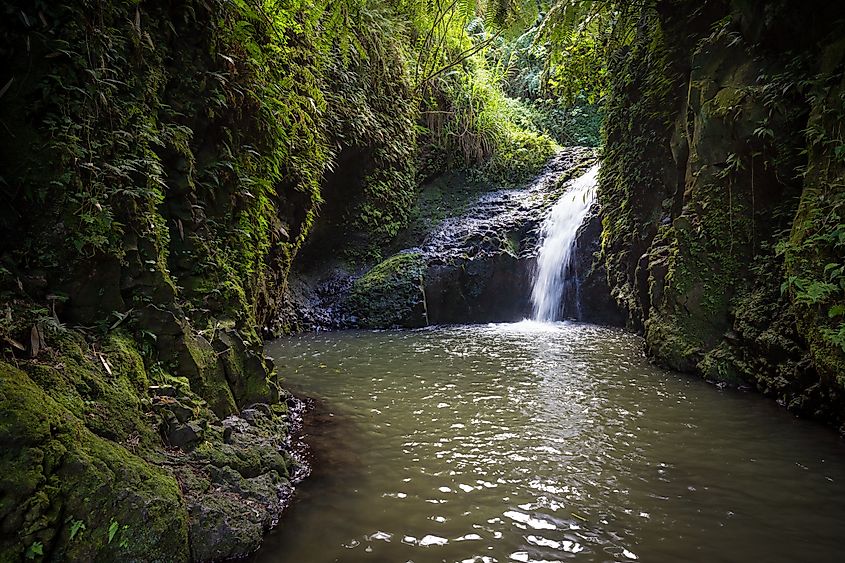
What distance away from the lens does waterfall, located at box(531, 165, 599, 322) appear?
1082cm

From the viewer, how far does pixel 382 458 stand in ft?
12.0

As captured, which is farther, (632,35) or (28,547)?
(632,35)

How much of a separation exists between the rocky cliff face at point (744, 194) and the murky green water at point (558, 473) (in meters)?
0.58

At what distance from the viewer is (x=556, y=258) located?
1093cm

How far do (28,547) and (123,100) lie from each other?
2.65 meters

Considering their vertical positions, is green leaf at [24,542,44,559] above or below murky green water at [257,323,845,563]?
above

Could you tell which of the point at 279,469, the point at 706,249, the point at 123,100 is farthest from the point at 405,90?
the point at 279,469

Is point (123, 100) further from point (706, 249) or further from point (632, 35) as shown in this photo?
point (632, 35)

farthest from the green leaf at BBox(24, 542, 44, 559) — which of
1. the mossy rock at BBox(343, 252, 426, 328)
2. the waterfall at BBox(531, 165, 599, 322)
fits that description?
the waterfall at BBox(531, 165, 599, 322)

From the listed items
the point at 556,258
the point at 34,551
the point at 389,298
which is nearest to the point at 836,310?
the point at 34,551

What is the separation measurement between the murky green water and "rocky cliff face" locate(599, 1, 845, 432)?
0.58 m

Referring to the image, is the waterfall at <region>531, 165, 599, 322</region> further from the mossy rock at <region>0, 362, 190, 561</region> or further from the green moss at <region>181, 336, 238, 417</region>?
the mossy rock at <region>0, 362, 190, 561</region>

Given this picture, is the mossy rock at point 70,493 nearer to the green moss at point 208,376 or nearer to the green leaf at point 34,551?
the green leaf at point 34,551

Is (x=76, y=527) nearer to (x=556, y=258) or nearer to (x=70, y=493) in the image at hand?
(x=70, y=493)
